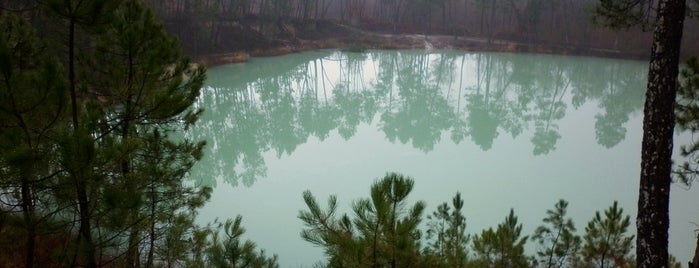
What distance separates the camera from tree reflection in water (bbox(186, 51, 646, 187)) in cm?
1443

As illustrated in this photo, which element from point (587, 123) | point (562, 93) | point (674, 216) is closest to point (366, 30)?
point (562, 93)

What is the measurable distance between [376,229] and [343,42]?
133ft

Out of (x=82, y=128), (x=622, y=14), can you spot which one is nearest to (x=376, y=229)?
(x=82, y=128)

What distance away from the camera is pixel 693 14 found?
14.5 ft

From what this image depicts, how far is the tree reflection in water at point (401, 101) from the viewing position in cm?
1443

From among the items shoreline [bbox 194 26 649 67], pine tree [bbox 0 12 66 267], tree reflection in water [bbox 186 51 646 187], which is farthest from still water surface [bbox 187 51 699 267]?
shoreline [bbox 194 26 649 67]

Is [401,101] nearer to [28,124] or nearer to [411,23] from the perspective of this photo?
[28,124]

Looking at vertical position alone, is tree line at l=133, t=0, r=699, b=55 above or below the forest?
above

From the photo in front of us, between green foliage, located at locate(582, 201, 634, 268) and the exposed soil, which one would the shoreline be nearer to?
the exposed soil

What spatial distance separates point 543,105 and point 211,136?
47.2ft

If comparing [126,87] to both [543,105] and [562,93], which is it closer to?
[543,105]

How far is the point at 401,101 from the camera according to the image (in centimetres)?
2117

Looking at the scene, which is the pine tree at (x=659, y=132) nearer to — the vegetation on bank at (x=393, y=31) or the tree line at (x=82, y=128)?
the tree line at (x=82, y=128)

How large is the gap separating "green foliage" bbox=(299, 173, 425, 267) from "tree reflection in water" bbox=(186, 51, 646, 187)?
794 centimetres
